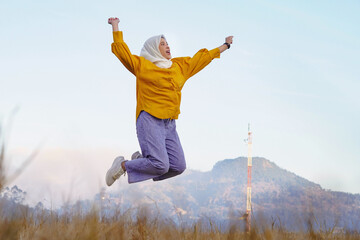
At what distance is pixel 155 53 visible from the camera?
17.7 feet

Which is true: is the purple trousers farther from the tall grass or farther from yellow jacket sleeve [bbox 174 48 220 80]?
the tall grass

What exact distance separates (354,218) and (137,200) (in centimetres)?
223

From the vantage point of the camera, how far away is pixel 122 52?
17.0 ft

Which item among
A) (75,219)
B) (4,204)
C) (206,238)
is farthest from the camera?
(206,238)

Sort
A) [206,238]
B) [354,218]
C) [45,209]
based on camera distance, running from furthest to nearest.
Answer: [45,209], [354,218], [206,238]

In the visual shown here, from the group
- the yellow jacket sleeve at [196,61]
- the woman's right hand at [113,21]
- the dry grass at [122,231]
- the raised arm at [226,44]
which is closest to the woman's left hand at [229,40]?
the raised arm at [226,44]

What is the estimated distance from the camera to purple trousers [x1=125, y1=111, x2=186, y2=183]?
17.0ft

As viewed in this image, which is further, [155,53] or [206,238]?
[155,53]

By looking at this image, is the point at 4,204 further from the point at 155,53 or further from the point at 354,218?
the point at 155,53

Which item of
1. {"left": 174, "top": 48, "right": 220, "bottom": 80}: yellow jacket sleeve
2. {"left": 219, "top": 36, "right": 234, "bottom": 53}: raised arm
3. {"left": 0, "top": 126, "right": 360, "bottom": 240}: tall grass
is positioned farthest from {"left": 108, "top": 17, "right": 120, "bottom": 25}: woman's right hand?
{"left": 0, "top": 126, "right": 360, "bottom": 240}: tall grass

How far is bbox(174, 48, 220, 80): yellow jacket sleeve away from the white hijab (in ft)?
0.82

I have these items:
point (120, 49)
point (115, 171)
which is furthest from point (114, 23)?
point (115, 171)

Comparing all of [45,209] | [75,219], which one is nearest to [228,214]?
[75,219]

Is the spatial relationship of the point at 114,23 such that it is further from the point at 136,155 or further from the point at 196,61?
the point at 136,155
